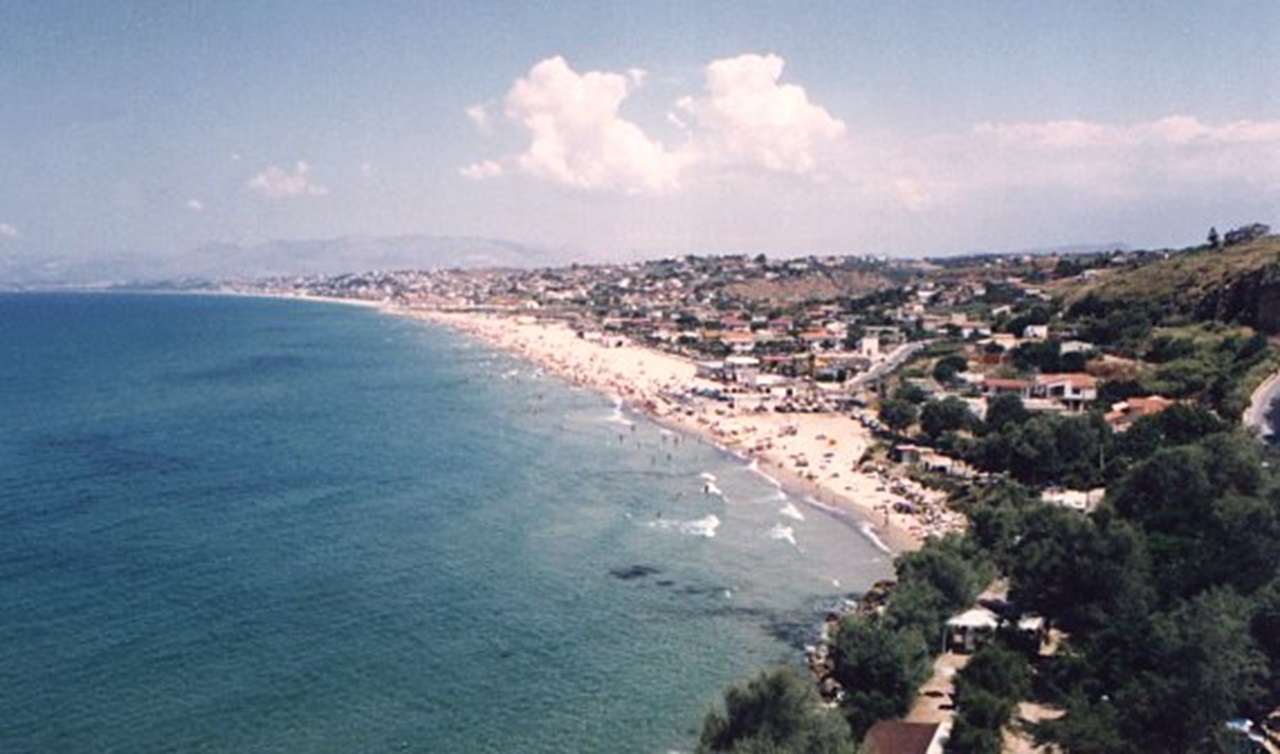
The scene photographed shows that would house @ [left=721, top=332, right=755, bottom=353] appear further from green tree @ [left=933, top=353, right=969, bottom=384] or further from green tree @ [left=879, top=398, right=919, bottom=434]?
green tree @ [left=879, top=398, right=919, bottom=434]

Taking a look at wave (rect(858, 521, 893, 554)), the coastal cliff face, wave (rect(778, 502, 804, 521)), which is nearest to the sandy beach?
wave (rect(858, 521, 893, 554))

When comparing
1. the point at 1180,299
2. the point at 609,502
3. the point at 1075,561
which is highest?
the point at 1180,299

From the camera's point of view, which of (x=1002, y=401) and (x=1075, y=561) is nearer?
(x=1075, y=561)

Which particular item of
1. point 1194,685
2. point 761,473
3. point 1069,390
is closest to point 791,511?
point 761,473

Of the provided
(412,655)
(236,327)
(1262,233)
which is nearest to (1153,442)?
(412,655)

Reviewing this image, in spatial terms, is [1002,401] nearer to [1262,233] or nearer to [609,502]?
[609,502]

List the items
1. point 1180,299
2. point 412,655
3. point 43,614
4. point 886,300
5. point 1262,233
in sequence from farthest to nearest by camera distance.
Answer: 1. point 886,300
2. point 1262,233
3. point 1180,299
4. point 43,614
5. point 412,655

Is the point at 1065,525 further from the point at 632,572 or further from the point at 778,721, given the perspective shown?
the point at 632,572
